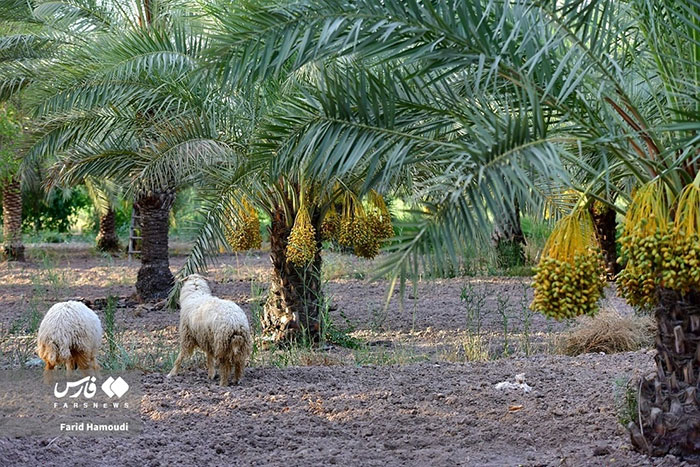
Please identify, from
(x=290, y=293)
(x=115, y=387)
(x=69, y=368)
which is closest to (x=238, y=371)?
(x=115, y=387)

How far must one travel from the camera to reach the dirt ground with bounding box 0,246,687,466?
5363mm

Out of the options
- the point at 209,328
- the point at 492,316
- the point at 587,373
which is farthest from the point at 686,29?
the point at 492,316

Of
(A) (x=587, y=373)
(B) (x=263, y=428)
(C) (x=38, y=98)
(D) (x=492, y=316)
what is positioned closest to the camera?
(B) (x=263, y=428)

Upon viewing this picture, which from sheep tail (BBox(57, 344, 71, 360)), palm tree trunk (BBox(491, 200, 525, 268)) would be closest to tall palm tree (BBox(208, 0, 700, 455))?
sheep tail (BBox(57, 344, 71, 360))

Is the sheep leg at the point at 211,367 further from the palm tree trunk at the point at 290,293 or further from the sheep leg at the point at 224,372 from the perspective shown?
the palm tree trunk at the point at 290,293

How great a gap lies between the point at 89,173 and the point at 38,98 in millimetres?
1293

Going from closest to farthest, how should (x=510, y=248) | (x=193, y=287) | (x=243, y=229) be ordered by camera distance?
(x=193, y=287) → (x=243, y=229) → (x=510, y=248)

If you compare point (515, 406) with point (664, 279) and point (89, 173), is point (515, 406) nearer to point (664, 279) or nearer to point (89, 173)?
point (664, 279)

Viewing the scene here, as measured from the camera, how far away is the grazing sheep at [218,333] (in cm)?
672

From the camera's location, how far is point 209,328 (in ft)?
22.3

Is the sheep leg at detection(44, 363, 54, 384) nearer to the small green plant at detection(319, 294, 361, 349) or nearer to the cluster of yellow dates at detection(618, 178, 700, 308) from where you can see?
the small green plant at detection(319, 294, 361, 349)

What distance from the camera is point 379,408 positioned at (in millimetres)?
6383

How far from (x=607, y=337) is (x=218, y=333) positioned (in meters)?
4.32

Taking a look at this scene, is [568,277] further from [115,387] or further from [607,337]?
[607,337]
